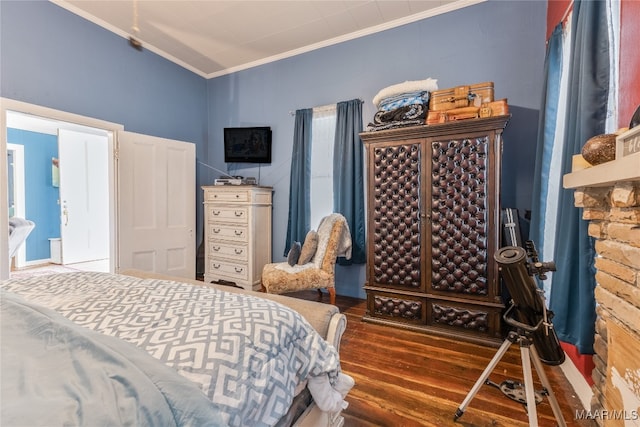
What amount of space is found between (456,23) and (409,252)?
2.36 metres

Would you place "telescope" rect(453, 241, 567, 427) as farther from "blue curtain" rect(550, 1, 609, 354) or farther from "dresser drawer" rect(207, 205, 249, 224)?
"dresser drawer" rect(207, 205, 249, 224)

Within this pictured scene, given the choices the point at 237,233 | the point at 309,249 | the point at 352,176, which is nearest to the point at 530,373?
the point at 309,249

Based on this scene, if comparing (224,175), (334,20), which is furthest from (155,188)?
(334,20)

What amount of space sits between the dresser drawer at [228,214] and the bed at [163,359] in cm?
223

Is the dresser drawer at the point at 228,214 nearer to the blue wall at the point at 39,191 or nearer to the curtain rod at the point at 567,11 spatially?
the curtain rod at the point at 567,11

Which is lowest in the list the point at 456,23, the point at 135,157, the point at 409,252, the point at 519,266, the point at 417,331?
the point at 417,331

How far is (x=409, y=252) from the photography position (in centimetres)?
256

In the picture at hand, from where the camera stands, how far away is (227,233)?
3604 mm

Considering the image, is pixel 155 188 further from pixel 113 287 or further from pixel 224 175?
pixel 113 287

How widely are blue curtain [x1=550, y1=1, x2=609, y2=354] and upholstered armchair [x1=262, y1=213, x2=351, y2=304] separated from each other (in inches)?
71.0

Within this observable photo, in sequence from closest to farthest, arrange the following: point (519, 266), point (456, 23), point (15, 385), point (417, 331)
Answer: point (15, 385), point (519, 266), point (417, 331), point (456, 23)

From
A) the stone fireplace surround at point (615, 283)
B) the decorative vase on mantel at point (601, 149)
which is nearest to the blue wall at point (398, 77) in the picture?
the stone fireplace surround at point (615, 283)

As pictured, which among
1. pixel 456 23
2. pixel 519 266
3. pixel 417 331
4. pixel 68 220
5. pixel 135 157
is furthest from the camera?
pixel 68 220

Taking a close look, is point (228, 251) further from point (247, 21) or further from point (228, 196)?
point (247, 21)
